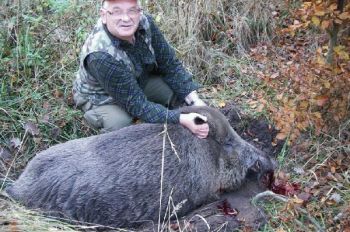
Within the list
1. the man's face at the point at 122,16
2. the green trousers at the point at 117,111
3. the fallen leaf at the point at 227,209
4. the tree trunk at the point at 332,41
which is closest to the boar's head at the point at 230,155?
the fallen leaf at the point at 227,209

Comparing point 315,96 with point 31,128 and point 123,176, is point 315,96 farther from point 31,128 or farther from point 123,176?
point 31,128

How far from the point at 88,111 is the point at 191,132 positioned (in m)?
1.20

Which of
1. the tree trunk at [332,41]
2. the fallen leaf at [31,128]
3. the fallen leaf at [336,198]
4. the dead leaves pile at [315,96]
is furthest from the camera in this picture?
the fallen leaf at [31,128]

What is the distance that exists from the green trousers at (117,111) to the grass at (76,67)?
23 cm

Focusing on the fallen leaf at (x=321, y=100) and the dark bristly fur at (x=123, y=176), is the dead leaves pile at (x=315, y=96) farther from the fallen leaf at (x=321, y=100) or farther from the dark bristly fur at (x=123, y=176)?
the dark bristly fur at (x=123, y=176)

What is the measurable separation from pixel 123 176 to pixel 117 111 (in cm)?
103

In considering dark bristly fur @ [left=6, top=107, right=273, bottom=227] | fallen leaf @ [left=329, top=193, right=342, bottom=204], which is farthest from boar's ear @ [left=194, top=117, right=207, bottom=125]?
fallen leaf @ [left=329, top=193, right=342, bottom=204]

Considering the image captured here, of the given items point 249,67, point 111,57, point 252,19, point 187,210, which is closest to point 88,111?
point 111,57

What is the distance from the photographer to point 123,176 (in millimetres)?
3998

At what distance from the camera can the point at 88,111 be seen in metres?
5.09

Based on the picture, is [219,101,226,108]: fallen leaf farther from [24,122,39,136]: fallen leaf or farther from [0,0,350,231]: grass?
[24,122,39,136]: fallen leaf

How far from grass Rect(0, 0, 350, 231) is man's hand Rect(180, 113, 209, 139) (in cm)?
73

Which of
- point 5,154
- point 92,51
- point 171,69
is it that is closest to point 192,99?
point 171,69

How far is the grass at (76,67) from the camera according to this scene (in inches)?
175
